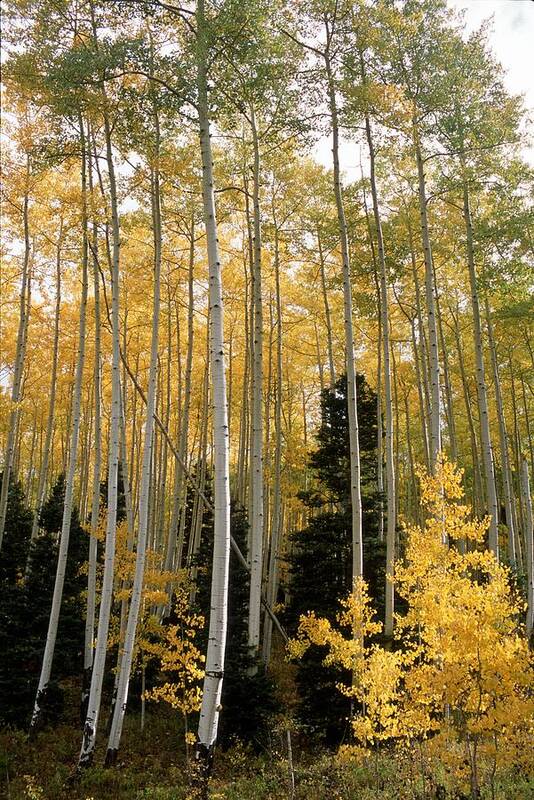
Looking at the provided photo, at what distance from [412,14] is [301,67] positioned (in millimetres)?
1692

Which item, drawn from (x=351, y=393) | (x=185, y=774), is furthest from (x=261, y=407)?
(x=185, y=774)

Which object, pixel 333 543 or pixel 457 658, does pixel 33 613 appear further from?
pixel 457 658

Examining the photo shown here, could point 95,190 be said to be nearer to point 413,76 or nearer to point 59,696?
point 413,76

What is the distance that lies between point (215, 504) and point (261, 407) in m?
4.16

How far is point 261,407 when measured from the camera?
8773 millimetres

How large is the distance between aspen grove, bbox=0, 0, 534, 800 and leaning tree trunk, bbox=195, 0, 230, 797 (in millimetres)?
23

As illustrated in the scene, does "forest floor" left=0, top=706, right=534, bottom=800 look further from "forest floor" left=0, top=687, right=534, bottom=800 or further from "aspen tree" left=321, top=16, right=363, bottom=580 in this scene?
"aspen tree" left=321, top=16, right=363, bottom=580

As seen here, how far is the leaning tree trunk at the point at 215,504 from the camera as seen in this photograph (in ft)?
14.7

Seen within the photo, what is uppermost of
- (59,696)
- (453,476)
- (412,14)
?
(412,14)

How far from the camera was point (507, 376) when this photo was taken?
1598 centimetres

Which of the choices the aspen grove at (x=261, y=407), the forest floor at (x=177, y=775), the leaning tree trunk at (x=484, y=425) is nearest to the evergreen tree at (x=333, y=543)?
the aspen grove at (x=261, y=407)

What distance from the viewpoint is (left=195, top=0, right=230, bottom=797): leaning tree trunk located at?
4477 mm

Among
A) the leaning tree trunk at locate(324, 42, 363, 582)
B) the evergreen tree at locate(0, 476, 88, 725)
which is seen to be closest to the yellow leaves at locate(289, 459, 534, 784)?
the leaning tree trunk at locate(324, 42, 363, 582)

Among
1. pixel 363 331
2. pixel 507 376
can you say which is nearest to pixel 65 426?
pixel 363 331
